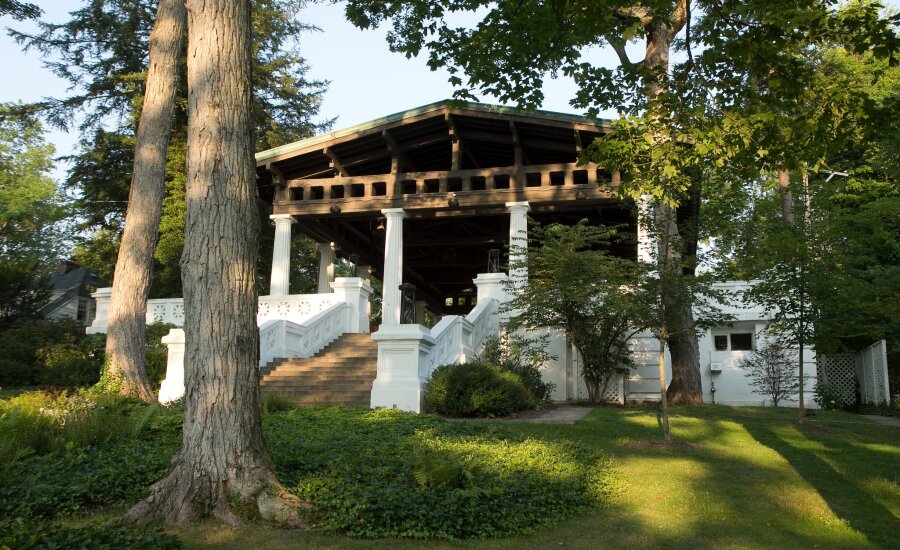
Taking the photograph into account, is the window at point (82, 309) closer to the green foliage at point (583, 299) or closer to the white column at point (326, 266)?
the white column at point (326, 266)

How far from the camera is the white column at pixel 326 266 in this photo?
81.8 ft

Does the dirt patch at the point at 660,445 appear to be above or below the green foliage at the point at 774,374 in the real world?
below

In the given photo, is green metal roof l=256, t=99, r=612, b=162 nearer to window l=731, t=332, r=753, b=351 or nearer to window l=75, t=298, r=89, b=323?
window l=731, t=332, r=753, b=351

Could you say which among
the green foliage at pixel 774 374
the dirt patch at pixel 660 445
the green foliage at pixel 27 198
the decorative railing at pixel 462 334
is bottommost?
the dirt patch at pixel 660 445

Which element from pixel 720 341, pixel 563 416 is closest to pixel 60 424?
pixel 563 416

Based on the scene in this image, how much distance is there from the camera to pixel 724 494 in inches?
287

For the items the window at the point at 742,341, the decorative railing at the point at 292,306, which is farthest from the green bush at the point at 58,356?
the window at the point at 742,341

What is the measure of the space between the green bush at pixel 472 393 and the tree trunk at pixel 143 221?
16.7 feet

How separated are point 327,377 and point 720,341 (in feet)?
40.2

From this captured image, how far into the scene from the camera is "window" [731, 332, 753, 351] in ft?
70.5

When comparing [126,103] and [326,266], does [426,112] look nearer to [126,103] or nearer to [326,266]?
[326,266]

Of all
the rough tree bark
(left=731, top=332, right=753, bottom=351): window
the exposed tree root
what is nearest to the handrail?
the rough tree bark

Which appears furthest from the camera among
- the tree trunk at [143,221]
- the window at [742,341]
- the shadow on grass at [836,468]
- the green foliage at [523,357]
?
the window at [742,341]

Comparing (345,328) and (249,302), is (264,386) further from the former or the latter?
(249,302)
